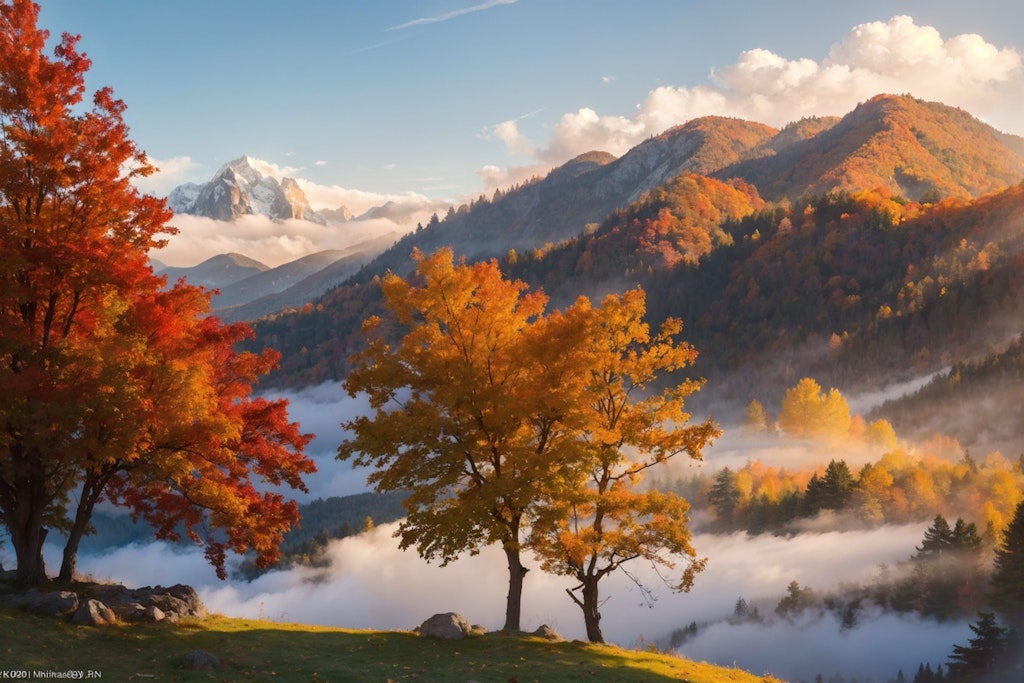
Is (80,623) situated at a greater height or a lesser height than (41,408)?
lesser

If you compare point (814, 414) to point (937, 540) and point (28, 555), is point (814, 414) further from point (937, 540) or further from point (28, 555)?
point (28, 555)

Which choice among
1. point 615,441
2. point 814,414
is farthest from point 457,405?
point 814,414

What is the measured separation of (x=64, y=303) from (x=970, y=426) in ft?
650

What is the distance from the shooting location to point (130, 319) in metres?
24.9

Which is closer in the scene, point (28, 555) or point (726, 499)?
point (28, 555)

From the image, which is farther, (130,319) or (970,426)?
(970,426)

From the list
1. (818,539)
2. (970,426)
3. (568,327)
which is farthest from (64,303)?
(970,426)

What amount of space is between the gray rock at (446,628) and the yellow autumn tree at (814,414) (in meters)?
151

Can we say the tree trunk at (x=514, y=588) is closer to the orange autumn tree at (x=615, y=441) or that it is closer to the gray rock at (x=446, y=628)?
the orange autumn tree at (x=615, y=441)

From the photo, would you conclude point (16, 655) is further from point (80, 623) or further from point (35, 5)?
point (35, 5)

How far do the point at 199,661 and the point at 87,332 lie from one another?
1254 cm

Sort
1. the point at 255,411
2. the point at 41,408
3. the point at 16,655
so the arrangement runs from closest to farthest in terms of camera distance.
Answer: the point at 16,655
the point at 41,408
the point at 255,411

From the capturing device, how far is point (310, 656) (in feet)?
73.3

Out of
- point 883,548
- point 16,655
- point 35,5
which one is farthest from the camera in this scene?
point 883,548
